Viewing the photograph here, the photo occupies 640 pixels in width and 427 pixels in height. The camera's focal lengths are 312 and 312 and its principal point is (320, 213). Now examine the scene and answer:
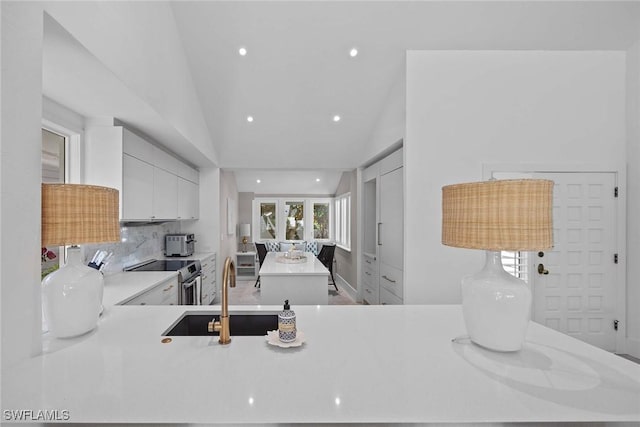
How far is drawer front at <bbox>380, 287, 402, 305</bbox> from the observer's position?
11.6 feet

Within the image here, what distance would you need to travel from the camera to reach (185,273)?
10.8ft

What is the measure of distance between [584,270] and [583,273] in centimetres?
3

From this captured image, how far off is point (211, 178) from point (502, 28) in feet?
13.4

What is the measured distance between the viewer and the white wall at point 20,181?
1.01m

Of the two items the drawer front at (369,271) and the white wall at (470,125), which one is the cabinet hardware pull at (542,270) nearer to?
the white wall at (470,125)

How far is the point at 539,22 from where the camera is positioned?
275 cm

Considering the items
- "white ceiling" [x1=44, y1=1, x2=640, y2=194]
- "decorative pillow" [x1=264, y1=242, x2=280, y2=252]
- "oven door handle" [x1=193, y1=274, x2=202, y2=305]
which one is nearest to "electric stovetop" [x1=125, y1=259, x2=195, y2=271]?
"oven door handle" [x1=193, y1=274, x2=202, y2=305]

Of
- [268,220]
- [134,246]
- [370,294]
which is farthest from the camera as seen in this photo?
[268,220]

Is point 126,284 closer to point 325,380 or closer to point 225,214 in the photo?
point 325,380

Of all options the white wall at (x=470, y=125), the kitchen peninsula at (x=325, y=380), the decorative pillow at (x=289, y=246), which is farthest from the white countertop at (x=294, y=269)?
the decorative pillow at (x=289, y=246)

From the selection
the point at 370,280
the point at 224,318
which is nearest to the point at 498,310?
the point at 224,318

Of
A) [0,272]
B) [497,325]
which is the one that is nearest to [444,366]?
[497,325]

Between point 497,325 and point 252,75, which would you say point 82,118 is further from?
point 497,325

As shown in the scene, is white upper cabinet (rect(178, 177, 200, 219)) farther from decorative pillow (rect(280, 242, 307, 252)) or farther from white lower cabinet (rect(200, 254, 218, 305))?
decorative pillow (rect(280, 242, 307, 252))
